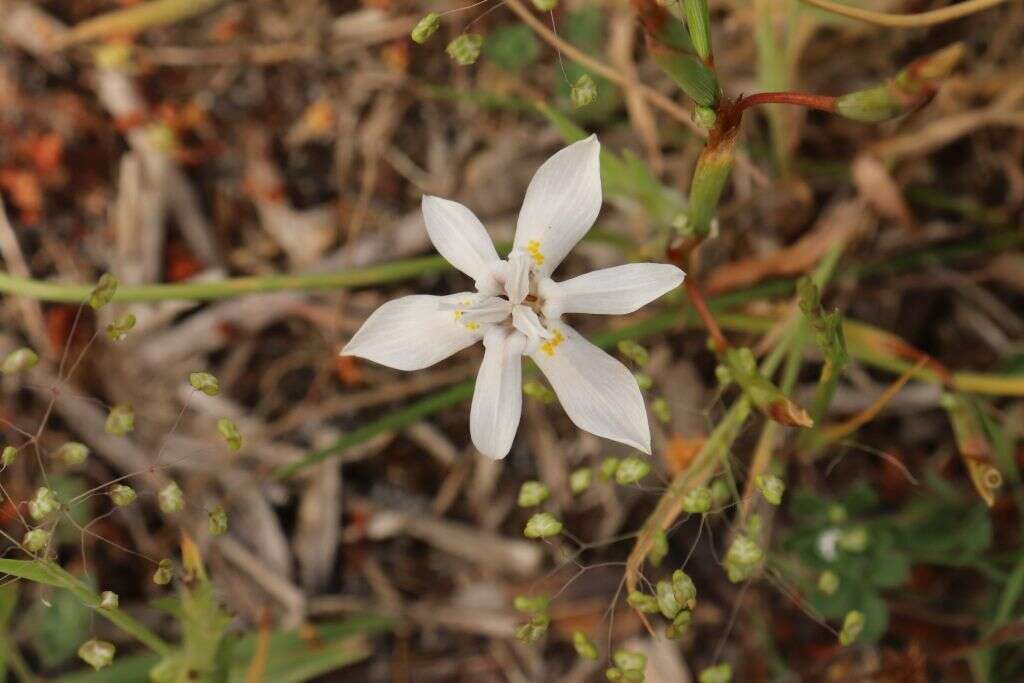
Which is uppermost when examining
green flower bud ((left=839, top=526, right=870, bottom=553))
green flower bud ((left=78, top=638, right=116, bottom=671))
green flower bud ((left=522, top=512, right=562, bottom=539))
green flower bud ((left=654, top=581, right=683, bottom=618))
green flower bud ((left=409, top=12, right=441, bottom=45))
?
green flower bud ((left=409, top=12, right=441, bottom=45))

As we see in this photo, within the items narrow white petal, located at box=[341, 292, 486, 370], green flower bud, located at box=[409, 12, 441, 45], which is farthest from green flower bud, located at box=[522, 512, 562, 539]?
green flower bud, located at box=[409, 12, 441, 45]

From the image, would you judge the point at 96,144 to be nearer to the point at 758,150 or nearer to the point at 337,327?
the point at 337,327

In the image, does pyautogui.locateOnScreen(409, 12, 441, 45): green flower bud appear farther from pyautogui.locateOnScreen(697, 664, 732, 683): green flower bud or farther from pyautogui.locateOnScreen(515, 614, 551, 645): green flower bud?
pyautogui.locateOnScreen(697, 664, 732, 683): green flower bud

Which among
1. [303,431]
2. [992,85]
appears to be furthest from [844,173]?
[303,431]

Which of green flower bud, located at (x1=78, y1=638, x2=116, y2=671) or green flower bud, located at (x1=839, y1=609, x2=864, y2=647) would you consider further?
Result: green flower bud, located at (x1=839, y1=609, x2=864, y2=647)

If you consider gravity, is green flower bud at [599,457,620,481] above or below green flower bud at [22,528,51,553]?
below

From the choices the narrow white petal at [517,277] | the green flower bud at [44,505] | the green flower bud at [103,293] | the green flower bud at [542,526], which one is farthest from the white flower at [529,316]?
the green flower bud at [44,505]
